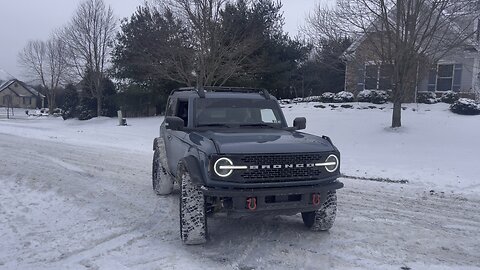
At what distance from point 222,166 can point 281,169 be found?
0.69 metres

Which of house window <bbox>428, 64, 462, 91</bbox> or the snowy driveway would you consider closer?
the snowy driveway

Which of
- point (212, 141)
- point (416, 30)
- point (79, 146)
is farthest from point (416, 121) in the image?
point (212, 141)

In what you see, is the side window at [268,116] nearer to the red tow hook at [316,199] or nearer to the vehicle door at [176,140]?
the vehicle door at [176,140]

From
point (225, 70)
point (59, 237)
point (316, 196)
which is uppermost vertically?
point (225, 70)

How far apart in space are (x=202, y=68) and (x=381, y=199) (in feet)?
51.3

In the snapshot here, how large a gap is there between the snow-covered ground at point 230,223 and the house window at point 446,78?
14.4m

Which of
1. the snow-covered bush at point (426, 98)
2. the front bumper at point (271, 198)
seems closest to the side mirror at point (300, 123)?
the front bumper at point (271, 198)

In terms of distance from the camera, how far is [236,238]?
5.72 metres

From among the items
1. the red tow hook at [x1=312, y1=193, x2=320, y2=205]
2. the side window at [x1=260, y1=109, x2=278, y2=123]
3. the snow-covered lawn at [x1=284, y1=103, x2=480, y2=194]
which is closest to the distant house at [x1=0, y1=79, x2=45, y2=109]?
the snow-covered lawn at [x1=284, y1=103, x2=480, y2=194]

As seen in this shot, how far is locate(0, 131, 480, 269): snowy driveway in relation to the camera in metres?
4.91

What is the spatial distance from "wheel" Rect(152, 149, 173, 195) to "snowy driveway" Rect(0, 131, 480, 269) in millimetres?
210

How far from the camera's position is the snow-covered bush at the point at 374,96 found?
22.4m

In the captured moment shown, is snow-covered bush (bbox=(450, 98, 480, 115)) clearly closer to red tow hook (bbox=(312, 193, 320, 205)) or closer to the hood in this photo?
the hood

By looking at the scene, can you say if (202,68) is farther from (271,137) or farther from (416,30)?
(271,137)
